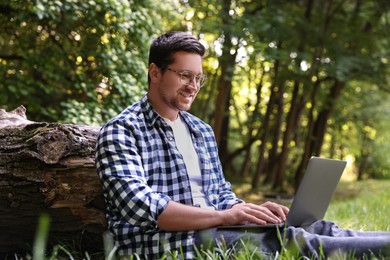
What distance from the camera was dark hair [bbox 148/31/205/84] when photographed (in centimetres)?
259

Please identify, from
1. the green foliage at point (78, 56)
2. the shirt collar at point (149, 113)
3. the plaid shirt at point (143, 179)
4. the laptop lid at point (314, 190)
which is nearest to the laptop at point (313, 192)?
the laptop lid at point (314, 190)

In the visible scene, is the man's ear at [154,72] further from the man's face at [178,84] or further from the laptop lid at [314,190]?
the laptop lid at [314,190]

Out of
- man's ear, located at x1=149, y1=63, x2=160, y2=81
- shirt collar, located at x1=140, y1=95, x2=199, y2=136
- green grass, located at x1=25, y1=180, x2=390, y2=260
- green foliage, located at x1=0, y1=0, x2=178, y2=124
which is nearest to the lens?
green grass, located at x1=25, y1=180, x2=390, y2=260

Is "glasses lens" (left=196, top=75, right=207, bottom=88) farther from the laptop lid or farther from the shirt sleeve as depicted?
the laptop lid

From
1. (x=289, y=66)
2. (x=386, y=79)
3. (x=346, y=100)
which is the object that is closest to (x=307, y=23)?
(x=289, y=66)

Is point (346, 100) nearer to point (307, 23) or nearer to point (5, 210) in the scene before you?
point (307, 23)

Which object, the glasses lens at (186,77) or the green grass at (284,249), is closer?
the green grass at (284,249)

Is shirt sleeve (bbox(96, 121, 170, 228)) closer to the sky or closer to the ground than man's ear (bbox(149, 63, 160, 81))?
closer to the ground

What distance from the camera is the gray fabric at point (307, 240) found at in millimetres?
2100

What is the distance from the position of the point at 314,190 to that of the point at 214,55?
6.98 m

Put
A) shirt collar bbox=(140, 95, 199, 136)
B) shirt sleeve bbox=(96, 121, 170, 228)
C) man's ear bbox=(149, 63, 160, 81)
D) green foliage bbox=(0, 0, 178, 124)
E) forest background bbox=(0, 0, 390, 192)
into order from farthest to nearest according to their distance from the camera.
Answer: forest background bbox=(0, 0, 390, 192)
green foliage bbox=(0, 0, 178, 124)
man's ear bbox=(149, 63, 160, 81)
shirt collar bbox=(140, 95, 199, 136)
shirt sleeve bbox=(96, 121, 170, 228)

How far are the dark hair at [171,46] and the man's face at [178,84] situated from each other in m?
0.02

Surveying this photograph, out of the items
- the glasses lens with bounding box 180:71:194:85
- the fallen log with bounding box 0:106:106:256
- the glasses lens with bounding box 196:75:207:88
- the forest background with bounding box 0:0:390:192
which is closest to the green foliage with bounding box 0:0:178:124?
the forest background with bounding box 0:0:390:192

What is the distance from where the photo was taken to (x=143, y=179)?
2.29m
